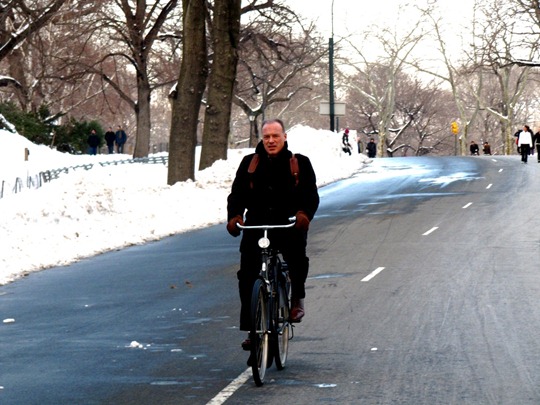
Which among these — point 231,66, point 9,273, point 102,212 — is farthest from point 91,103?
point 9,273

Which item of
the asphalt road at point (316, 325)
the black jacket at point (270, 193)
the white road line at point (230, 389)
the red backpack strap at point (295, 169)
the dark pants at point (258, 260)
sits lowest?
the asphalt road at point (316, 325)

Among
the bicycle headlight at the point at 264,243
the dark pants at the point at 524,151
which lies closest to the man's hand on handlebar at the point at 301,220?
the bicycle headlight at the point at 264,243

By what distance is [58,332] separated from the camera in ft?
39.1

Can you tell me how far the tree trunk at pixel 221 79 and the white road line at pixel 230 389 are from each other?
27.0 metres

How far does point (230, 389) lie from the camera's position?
339 inches

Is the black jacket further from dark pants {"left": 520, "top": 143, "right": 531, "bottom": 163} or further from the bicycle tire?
dark pants {"left": 520, "top": 143, "right": 531, "bottom": 163}

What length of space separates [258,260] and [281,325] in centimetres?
57

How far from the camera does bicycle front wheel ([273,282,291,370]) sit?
9039 millimetres

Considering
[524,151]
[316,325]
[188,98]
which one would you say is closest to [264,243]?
[316,325]

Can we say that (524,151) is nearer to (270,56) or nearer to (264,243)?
(270,56)

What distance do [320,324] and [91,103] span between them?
86482mm

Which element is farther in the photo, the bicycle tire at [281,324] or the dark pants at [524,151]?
the dark pants at [524,151]

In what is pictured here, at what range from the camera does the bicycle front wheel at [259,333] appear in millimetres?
8344

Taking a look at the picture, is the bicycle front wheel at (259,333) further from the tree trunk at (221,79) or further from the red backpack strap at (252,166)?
the tree trunk at (221,79)
